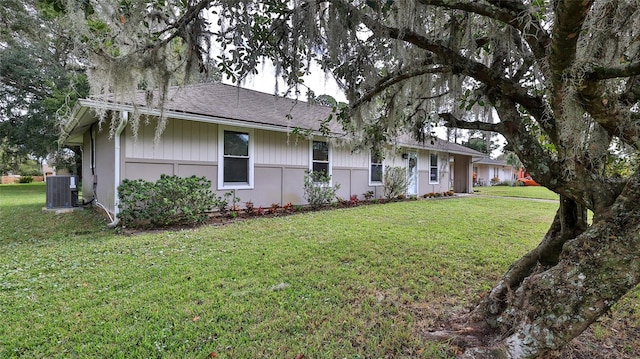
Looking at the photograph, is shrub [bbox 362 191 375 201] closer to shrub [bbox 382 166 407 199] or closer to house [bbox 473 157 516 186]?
shrub [bbox 382 166 407 199]

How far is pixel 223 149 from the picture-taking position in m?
7.53

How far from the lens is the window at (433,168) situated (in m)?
13.9

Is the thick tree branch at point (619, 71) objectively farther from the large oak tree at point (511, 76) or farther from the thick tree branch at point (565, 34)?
the thick tree branch at point (565, 34)

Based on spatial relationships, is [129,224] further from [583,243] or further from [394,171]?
[394,171]

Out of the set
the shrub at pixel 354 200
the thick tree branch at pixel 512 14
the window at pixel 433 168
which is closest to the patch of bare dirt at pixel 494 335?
the thick tree branch at pixel 512 14

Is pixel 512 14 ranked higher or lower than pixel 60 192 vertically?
higher

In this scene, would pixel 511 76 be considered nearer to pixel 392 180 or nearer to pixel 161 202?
pixel 161 202

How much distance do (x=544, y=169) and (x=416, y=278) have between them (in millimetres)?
1867

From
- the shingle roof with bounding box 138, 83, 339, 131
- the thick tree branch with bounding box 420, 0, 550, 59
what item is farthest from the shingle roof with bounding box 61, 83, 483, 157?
the thick tree branch with bounding box 420, 0, 550, 59

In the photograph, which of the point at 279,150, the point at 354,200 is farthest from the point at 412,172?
the point at 279,150

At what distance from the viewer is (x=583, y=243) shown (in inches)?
70.3

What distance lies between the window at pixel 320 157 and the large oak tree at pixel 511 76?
5.47m

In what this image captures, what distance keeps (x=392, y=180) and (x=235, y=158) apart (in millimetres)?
6096

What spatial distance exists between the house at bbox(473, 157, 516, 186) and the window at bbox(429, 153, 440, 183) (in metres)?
15.4
